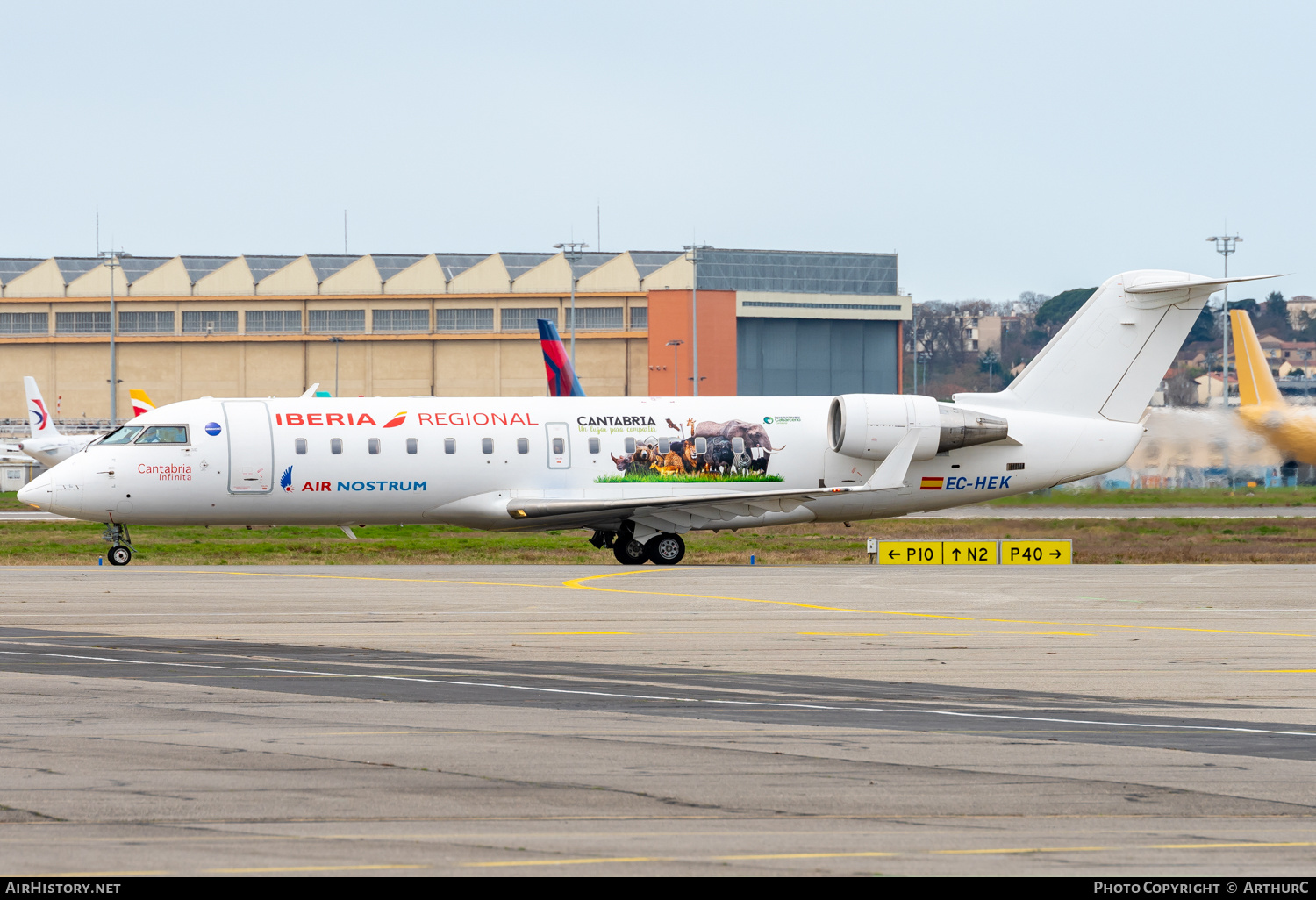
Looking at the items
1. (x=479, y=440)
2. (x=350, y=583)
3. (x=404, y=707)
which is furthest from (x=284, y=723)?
(x=479, y=440)

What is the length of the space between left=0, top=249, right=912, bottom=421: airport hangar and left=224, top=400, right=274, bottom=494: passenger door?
75.3 m

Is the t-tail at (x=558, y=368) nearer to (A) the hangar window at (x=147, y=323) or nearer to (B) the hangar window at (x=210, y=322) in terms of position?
(B) the hangar window at (x=210, y=322)

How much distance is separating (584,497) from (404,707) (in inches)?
779

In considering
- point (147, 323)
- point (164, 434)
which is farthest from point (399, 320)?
point (164, 434)

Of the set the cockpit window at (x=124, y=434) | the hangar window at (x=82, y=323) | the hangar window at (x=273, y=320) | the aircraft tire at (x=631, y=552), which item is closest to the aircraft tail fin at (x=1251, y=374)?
the aircraft tire at (x=631, y=552)

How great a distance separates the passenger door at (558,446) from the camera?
108 ft

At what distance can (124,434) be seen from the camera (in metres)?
31.5

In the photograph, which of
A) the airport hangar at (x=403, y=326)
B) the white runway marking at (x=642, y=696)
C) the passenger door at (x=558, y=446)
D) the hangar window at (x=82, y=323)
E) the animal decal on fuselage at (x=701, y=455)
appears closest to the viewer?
the white runway marking at (x=642, y=696)

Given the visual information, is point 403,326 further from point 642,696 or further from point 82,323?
point 642,696

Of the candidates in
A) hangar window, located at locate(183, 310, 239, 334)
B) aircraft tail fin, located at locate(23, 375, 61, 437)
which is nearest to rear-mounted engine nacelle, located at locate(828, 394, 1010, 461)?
aircraft tail fin, located at locate(23, 375, 61, 437)

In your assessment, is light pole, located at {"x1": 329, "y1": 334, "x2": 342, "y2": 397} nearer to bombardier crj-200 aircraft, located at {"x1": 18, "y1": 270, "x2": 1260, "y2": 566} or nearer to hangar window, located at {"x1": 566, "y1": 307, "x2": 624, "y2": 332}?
hangar window, located at {"x1": 566, "y1": 307, "x2": 624, "y2": 332}

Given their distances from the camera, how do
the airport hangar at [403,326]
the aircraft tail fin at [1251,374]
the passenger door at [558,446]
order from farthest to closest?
the airport hangar at [403,326], the aircraft tail fin at [1251,374], the passenger door at [558,446]

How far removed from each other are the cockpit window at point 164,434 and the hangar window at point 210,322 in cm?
8189

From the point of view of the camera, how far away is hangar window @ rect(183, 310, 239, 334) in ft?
362
